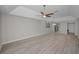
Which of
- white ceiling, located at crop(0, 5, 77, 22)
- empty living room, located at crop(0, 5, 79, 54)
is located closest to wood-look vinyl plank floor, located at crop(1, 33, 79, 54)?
empty living room, located at crop(0, 5, 79, 54)

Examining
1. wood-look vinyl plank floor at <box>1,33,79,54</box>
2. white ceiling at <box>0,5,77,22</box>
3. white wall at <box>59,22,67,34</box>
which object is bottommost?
wood-look vinyl plank floor at <box>1,33,79,54</box>

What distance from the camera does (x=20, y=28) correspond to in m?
2.45

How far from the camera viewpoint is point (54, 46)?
2.44 metres

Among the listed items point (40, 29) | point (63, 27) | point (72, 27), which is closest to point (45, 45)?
point (40, 29)

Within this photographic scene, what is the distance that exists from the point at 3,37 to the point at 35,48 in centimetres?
72

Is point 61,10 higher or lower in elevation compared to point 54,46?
higher

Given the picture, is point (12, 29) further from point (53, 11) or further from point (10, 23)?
point (53, 11)

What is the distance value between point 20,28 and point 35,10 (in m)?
0.49

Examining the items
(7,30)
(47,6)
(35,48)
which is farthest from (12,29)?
(47,6)

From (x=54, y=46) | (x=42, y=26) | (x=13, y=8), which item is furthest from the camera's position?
(x=42, y=26)

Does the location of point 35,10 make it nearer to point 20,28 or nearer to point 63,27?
point 20,28

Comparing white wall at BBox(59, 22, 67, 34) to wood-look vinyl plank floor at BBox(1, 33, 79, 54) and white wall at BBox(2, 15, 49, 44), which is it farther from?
white wall at BBox(2, 15, 49, 44)

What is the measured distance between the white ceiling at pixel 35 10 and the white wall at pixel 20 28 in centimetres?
13

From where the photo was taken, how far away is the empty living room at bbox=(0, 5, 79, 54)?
2.35m
